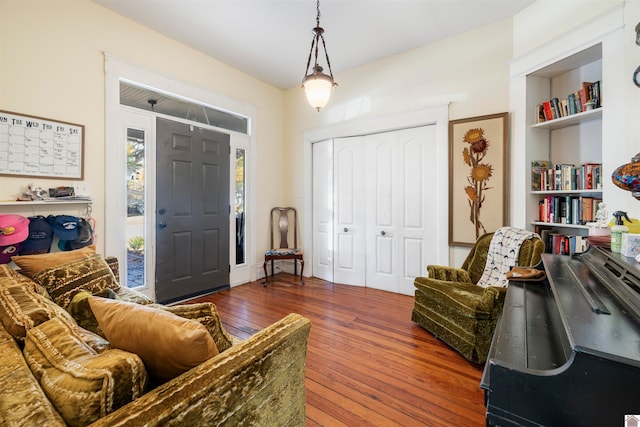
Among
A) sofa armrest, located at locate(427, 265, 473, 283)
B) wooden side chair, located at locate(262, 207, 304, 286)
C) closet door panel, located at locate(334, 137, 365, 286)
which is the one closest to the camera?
sofa armrest, located at locate(427, 265, 473, 283)

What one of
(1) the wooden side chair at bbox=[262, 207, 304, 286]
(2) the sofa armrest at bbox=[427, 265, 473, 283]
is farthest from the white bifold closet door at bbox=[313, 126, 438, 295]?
(2) the sofa armrest at bbox=[427, 265, 473, 283]

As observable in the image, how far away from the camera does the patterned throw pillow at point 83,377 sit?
626 mm

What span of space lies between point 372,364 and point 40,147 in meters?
3.31

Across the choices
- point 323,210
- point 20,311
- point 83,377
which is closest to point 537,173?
point 323,210

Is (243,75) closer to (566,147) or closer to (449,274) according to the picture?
(449,274)

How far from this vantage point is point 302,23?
2.99 metres

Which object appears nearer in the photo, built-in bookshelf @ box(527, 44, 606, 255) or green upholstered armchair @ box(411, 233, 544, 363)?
green upholstered armchair @ box(411, 233, 544, 363)

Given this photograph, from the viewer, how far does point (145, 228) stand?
320 cm

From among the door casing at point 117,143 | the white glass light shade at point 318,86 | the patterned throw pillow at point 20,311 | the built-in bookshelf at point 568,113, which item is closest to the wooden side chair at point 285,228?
the door casing at point 117,143

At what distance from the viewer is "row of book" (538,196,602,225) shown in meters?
2.42

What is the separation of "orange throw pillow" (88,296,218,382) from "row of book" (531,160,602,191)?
3136 millimetres

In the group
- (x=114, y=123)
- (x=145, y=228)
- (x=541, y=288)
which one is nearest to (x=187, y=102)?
(x=114, y=123)

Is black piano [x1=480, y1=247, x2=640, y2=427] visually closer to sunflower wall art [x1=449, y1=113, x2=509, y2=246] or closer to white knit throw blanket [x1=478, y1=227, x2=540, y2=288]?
white knit throw blanket [x1=478, y1=227, x2=540, y2=288]

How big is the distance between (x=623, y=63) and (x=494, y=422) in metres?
2.77
